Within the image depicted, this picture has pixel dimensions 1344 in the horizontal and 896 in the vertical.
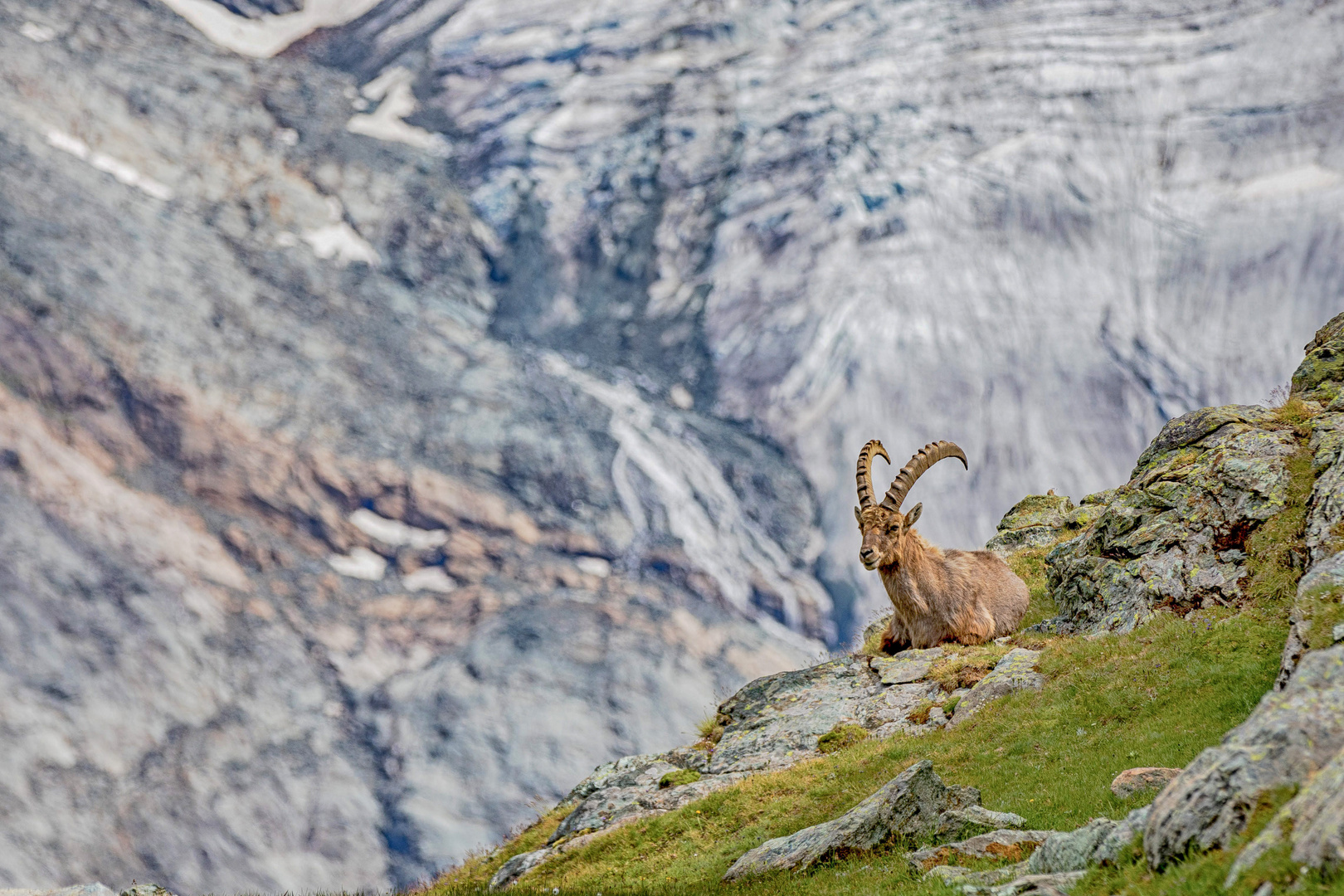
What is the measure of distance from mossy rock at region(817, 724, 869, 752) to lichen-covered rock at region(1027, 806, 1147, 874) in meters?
11.4

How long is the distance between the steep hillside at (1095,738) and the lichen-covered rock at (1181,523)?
55mm

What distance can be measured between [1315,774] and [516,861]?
18.0 m

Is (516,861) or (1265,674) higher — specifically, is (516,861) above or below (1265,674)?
below

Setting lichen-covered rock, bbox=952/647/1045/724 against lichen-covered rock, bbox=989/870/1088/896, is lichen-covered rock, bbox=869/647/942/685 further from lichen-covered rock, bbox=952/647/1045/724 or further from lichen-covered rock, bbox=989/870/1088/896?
lichen-covered rock, bbox=989/870/1088/896

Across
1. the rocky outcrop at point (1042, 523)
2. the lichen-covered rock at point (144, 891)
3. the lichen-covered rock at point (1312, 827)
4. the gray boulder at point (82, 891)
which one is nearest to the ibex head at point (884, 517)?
the rocky outcrop at point (1042, 523)

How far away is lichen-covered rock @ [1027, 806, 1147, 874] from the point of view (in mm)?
11805

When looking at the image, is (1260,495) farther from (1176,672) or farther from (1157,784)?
(1157,784)

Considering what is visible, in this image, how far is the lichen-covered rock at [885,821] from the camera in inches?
663

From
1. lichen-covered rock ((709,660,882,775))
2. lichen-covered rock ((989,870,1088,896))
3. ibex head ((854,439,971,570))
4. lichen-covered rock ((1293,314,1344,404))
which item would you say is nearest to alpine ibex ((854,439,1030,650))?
ibex head ((854,439,971,570))

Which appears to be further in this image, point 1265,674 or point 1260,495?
point 1260,495

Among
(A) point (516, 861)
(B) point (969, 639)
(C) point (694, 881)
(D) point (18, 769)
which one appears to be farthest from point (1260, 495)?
(D) point (18, 769)

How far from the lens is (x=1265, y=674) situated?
1850cm

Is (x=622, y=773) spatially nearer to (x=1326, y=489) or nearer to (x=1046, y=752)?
(x=1046, y=752)

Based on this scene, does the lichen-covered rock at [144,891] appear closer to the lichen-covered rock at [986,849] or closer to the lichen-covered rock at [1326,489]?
the lichen-covered rock at [986,849]
